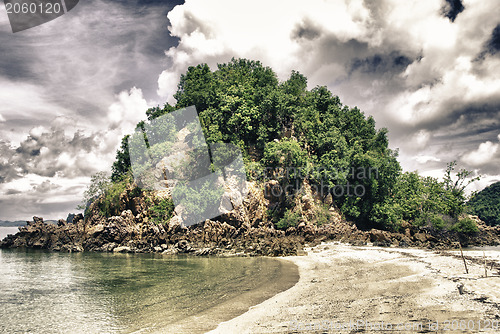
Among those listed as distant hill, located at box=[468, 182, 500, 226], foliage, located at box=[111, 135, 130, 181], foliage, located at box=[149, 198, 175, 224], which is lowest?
distant hill, located at box=[468, 182, 500, 226]

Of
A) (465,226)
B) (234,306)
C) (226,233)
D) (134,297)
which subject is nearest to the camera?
(234,306)

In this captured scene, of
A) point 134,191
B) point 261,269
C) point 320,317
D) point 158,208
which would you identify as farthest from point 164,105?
point 320,317

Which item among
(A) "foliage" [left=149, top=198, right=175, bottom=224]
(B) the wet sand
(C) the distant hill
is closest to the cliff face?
(A) "foliage" [left=149, top=198, right=175, bottom=224]

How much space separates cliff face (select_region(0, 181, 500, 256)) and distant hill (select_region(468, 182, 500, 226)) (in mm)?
42713

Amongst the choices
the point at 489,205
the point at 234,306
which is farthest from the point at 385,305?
the point at 489,205

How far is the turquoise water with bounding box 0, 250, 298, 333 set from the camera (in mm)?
10008

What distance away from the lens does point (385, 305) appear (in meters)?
9.51

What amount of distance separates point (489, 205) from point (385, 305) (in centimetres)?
10426

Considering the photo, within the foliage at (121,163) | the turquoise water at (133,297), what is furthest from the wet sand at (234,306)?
the foliage at (121,163)

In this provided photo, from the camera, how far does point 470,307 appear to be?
8375 mm

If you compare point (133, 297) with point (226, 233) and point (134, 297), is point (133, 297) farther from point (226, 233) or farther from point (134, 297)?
point (226, 233)

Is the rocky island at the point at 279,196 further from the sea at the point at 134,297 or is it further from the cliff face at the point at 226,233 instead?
the sea at the point at 134,297

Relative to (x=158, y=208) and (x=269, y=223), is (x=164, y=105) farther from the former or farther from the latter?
(x=269, y=223)

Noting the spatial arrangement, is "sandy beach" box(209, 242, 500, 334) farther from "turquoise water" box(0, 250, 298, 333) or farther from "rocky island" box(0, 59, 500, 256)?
"rocky island" box(0, 59, 500, 256)
